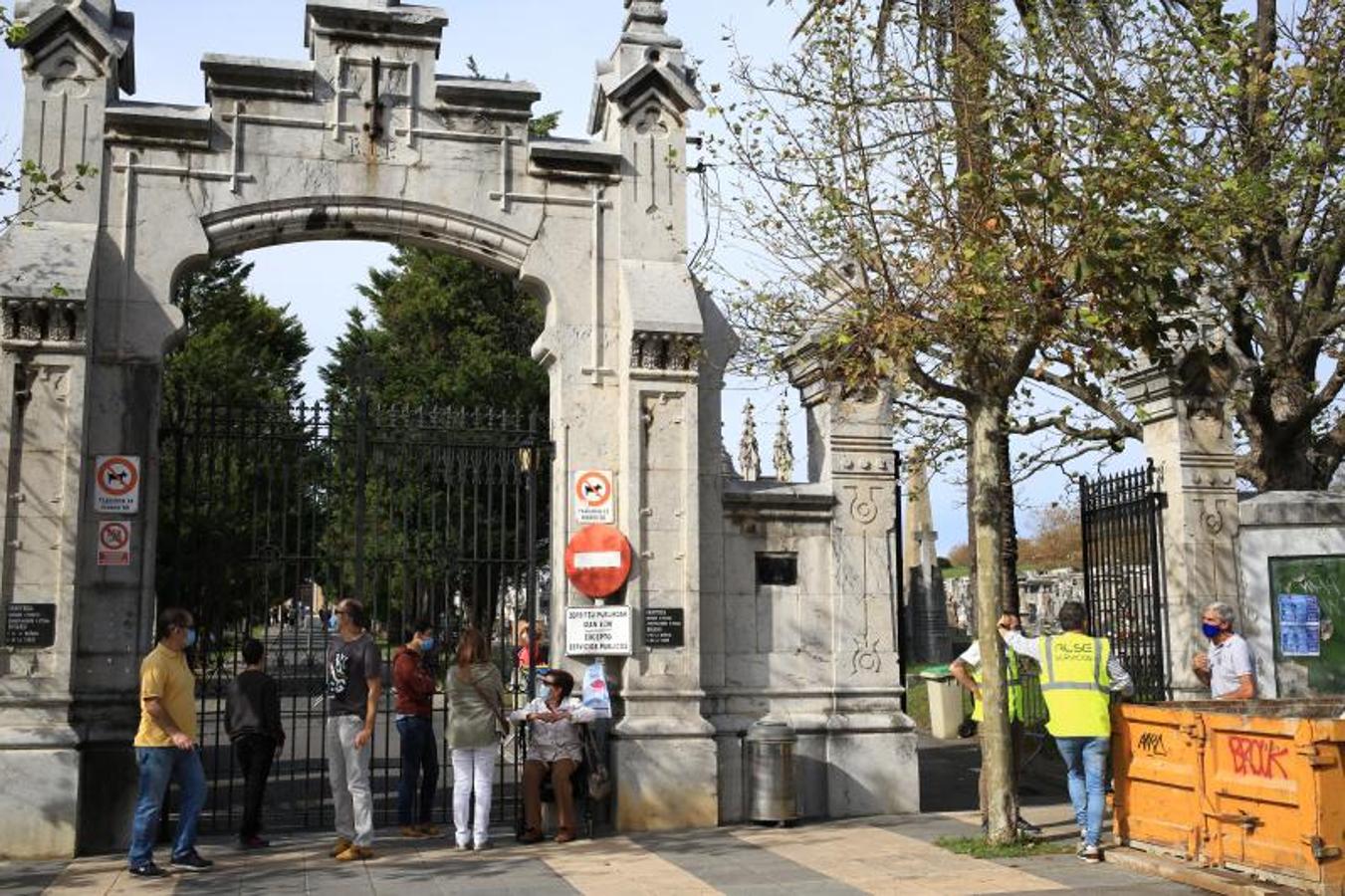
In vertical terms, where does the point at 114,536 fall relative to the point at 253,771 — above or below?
above

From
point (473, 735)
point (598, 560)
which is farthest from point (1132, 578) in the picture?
point (473, 735)

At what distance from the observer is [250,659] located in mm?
11180

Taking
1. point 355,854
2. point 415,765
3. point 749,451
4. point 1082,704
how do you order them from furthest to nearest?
point 749,451 < point 415,765 < point 355,854 < point 1082,704

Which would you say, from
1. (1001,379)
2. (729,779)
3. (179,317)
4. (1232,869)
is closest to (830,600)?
(729,779)

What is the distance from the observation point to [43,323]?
1118cm

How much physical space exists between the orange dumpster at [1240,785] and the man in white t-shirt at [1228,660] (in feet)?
2.89

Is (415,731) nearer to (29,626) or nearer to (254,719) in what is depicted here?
(254,719)

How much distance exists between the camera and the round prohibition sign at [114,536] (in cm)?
1133

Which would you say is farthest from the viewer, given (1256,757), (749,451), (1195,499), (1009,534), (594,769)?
(749,451)

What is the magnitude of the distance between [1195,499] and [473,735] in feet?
24.3

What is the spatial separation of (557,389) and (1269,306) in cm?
891

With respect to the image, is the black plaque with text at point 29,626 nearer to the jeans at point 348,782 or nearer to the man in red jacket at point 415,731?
the jeans at point 348,782

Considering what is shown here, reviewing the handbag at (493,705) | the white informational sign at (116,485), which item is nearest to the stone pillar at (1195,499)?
the handbag at (493,705)

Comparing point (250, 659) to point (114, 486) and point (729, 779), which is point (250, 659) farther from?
point (729, 779)
